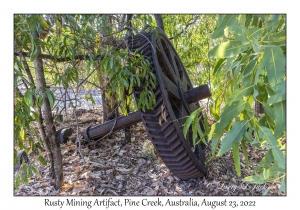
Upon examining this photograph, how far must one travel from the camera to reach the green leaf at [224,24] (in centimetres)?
74

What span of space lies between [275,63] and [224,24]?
199mm

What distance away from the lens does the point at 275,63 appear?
2.19 feet

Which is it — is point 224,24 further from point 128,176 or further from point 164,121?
point 128,176

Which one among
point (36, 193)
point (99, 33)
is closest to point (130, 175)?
point (36, 193)

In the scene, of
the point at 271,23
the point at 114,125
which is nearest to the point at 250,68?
the point at 271,23

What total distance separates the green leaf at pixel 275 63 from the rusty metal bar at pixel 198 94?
1.25 m

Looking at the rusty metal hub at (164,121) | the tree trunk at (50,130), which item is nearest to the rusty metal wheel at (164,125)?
the rusty metal hub at (164,121)

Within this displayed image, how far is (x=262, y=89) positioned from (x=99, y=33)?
38.7 inches

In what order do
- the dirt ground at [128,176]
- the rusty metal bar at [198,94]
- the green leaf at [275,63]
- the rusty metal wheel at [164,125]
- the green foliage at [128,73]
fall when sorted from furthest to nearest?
the rusty metal bar at [198,94] → the dirt ground at [128,176] → the rusty metal wheel at [164,125] → the green foliage at [128,73] → the green leaf at [275,63]

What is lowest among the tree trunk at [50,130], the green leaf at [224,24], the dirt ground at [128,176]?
the dirt ground at [128,176]

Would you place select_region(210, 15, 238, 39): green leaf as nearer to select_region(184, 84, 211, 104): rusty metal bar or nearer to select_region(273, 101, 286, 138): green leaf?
select_region(273, 101, 286, 138): green leaf

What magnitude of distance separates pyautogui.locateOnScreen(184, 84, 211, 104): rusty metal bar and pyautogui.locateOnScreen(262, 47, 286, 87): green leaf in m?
1.25

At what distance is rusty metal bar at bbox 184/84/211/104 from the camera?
6.47 ft

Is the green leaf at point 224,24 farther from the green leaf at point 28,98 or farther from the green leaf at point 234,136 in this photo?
the green leaf at point 28,98
